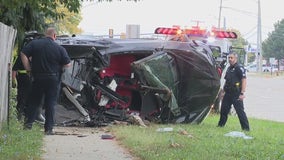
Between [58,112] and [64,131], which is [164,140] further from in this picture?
[58,112]

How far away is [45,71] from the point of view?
9.55 m

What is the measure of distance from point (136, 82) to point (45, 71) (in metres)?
3.13

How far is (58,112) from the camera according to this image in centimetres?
1162

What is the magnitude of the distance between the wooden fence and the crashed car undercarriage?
1.83 metres

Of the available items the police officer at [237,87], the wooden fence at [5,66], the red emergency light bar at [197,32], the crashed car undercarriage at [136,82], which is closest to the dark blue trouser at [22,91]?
the crashed car undercarriage at [136,82]

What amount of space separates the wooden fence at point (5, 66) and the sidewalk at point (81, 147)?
91 cm

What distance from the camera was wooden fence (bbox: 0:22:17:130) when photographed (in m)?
8.83

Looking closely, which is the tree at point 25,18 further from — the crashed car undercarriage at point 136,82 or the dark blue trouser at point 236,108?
the dark blue trouser at point 236,108

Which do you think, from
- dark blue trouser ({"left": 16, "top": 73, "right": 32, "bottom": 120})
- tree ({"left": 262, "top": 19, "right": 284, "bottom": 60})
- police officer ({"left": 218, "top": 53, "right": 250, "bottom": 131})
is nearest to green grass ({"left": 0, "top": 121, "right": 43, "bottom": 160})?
dark blue trouser ({"left": 16, "top": 73, "right": 32, "bottom": 120})

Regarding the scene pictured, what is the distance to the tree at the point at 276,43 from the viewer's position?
9494 centimetres

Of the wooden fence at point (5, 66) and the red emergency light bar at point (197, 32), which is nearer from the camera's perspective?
the wooden fence at point (5, 66)

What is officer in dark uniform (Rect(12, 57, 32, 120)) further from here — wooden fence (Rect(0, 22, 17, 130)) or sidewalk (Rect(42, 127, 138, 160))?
sidewalk (Rect(42, 127, 138, 160))

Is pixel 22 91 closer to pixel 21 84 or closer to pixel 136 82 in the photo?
pixel 21 84

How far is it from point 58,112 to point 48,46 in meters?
2.37
